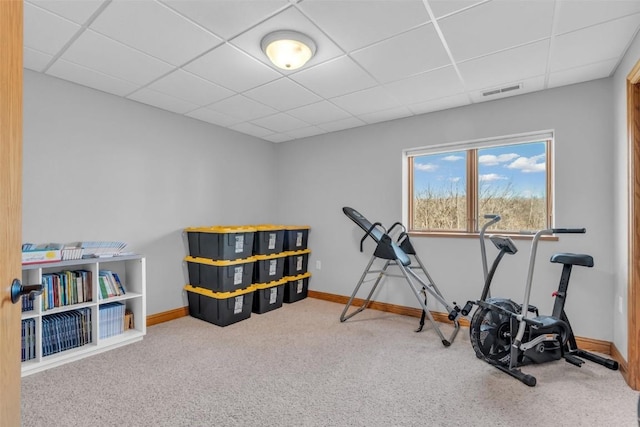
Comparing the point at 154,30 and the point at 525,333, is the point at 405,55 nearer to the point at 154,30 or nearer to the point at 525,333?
the point at 154,30

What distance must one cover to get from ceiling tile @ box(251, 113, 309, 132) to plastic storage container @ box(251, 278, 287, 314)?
80.7 inches

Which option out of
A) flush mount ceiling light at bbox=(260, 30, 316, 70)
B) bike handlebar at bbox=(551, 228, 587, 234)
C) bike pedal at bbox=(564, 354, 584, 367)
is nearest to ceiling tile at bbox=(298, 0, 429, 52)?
flush mount ceiling light at bbox=(260, 30, 316, 70)

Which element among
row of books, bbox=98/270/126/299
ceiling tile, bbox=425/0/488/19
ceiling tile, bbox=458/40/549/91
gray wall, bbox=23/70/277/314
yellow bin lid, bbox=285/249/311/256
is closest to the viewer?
ceiling tile, bbox=425/0/488/19

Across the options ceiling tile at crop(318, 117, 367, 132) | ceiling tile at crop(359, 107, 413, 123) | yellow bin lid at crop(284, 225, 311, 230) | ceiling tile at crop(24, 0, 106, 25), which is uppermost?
ceiling tile at crop(24, 0, 106, 25)

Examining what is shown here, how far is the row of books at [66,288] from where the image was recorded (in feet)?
8.18

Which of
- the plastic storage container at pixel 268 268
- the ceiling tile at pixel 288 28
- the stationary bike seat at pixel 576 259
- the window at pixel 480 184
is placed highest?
the ceiling tile at pixel 288 28

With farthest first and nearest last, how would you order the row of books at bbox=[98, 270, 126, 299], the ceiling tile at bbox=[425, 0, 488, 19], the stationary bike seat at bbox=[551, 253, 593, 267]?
the row of books at bbox=[98, 270, 126, 299], the stationary bike seat at bbox=[551, 253, 593, 267], the ceiling tile at bbox=[425, 0, 488, 19]

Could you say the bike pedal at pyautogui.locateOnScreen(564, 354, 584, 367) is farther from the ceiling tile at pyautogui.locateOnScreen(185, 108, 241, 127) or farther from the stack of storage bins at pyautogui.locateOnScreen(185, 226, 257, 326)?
the ceiling tile at pyautogui.locateOnScreen(185, 108, 241, 127)

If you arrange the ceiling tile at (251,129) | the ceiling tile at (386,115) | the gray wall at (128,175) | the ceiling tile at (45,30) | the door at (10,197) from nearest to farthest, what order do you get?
the door at (10,197)
the ceiling tile at (45,30)
the gray wall at (128,175)
the ceiling tile at (386,115)
the ceiling tile at (251,129)

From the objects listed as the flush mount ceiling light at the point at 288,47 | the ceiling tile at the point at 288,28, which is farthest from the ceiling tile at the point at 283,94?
the flush mount ceiling light at the point at 288,47

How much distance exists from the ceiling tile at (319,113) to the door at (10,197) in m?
2.68

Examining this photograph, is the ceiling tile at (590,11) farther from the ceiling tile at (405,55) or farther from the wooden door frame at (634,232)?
the ceiling tile at (405,55)

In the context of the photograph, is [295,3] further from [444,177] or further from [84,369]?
[84,369]

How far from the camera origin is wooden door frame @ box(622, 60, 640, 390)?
83.6 inches
